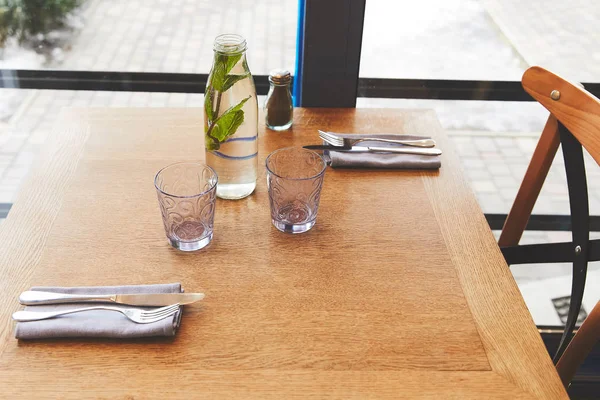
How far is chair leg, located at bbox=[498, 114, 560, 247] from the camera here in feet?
3.79

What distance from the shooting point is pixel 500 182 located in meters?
2.10

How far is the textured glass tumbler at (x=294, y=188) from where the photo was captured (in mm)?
915

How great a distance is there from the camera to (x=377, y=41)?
165 centimetres

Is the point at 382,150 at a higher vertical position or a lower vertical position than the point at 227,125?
lower

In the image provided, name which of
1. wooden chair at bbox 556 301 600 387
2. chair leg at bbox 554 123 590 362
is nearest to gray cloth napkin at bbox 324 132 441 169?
chair leg at bbox 554 123 590 362

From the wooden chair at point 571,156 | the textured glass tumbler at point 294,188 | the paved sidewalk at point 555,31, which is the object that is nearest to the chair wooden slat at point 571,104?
the wooden chair at point 571,156

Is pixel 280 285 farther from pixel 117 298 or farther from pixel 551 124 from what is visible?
pixel 551 124

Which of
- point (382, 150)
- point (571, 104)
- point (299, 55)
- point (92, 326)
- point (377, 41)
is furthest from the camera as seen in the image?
point (377, 41)

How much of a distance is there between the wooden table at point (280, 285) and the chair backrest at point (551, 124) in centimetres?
18

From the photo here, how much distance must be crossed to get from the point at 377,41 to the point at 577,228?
0.83 metres

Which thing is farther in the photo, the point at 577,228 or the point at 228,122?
the point at 577,228

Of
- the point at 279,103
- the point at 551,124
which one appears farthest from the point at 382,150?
Result: the point at 551,124

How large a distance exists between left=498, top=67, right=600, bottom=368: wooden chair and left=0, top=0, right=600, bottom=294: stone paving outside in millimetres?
626

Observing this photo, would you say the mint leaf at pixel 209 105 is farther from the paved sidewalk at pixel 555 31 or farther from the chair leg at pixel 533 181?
the paved sidewalk at pixel 555 31
